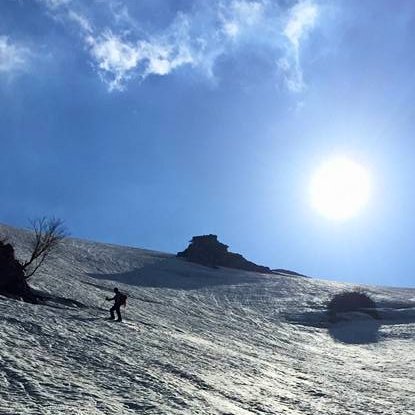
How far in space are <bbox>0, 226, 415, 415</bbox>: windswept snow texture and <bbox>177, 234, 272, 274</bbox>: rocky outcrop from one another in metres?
25.9

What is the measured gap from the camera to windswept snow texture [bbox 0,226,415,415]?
13555mm

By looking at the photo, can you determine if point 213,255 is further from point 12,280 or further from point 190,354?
point 190,354

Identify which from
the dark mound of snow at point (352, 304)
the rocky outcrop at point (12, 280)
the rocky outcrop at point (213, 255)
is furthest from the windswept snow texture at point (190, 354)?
the rocky outcrop at point (213, 255)

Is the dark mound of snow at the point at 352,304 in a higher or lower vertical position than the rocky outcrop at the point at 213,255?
lower

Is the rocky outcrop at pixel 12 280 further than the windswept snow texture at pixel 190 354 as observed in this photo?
Yes

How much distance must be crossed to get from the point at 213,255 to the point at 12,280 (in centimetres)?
4996

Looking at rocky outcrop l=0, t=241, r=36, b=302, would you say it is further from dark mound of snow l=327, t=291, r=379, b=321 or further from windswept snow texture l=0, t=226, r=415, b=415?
dark mound of snow l=327, t=291, r=379, b=321

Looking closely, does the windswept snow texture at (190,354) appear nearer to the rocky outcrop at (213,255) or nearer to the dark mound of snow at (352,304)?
the dark mound of snow at (352,304)

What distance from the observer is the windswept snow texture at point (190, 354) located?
534 inches

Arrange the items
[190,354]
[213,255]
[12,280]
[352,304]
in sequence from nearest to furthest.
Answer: [190,354] → [12,280] → [352,304] → [213,255]

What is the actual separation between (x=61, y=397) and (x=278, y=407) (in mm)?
5954

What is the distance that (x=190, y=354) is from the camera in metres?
Answer: 21.2

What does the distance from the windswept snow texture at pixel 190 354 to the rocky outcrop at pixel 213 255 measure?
2593cm

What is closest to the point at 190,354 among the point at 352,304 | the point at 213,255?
the point at 352,304
